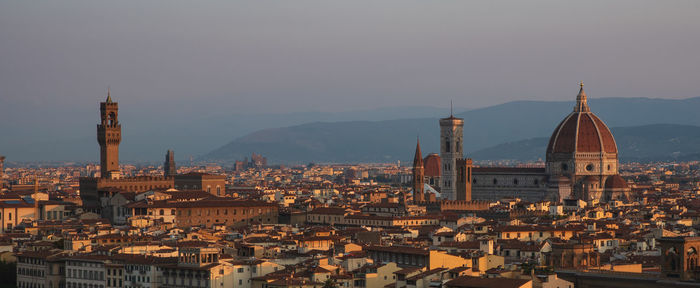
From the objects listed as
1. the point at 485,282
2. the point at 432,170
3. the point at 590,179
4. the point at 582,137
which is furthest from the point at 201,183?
the point at 485,282

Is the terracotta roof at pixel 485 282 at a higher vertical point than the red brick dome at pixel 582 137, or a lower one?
lower

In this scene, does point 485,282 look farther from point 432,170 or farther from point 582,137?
point 432,170

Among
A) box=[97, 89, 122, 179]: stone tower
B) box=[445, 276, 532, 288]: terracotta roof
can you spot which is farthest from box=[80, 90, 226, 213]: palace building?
box=[445, 276, 532, 288]: terracotta roof

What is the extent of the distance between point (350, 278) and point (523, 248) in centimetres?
1306

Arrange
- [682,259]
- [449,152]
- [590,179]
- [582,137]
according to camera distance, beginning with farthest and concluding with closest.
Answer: [449,152]
[582,137]
[590,179]
[682,259]

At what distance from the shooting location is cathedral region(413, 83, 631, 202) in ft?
469

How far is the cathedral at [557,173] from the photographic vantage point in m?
143

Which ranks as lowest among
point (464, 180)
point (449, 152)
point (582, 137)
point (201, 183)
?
point (201, 183)

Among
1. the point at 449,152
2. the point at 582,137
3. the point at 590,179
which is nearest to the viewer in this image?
the point at 590,179

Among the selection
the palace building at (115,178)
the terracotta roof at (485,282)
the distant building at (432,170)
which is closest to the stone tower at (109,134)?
the palace building at (115,178)

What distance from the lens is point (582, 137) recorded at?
147 meters

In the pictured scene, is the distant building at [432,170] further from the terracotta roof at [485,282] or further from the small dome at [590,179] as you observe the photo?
the terracotta roof at [485,282]

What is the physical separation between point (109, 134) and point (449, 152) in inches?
1668

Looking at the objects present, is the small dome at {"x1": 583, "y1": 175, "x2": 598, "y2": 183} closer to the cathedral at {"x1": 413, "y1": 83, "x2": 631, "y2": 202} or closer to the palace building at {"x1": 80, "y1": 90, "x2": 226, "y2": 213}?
the cathedral at {"x1": 413, "y1": 83, "x2": 631, "y2": 202}
